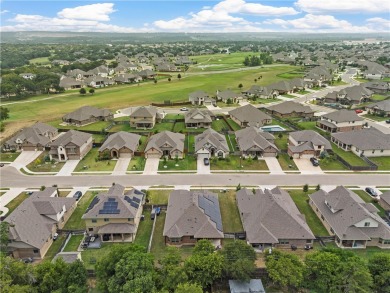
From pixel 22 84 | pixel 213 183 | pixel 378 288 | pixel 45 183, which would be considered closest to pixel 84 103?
pixel 22 84

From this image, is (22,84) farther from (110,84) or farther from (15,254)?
(15,254)

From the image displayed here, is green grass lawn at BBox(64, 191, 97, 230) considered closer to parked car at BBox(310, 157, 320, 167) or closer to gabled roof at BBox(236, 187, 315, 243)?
gabled roof at BBox(236, 187, 315, 243)

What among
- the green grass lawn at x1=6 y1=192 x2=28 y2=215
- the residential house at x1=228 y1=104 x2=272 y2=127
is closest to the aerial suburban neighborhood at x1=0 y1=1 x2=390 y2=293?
the green grass lawn at x1=6 y1=192 x2=28 y2=215

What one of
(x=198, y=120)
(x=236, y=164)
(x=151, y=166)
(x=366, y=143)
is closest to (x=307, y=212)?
(x=236, y=164)

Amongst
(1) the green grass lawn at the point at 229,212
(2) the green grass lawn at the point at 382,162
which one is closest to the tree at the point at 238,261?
(1) the green grass lawn at the point at 229,212

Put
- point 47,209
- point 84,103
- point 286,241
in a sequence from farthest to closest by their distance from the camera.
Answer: point 84,103 → point 47,209 → point 286,241

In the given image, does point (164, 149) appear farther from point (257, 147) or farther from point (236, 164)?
point (257, 147)
